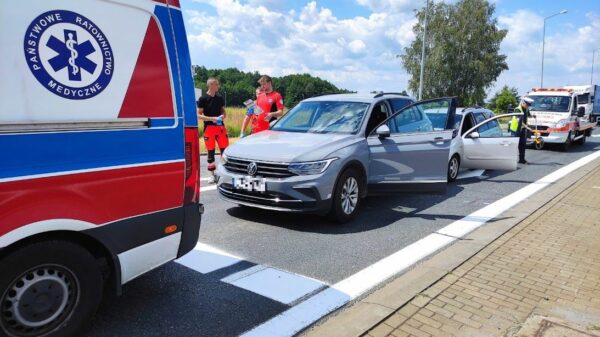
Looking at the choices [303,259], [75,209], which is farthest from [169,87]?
[303,259]

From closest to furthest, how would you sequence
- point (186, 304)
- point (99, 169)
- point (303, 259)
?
point (99, 169) → point (186, 304) → point (303, 259)

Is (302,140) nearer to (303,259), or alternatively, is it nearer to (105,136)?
(303,259)

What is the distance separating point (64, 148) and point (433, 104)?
5.58m

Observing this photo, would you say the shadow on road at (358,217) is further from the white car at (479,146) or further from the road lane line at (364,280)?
the white car at (479,146)

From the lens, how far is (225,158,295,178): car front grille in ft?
18.0

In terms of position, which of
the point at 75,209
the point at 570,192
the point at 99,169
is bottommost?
the point at 570,192

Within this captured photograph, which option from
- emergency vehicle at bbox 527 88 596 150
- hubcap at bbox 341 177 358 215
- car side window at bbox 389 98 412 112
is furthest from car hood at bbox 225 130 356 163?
emergency vehicle at bbox 527 88 596 150

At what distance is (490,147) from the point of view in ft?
32.0

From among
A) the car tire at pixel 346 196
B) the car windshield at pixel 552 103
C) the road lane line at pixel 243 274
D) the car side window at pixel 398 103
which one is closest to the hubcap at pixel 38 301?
the road lane line at pixel 243 274

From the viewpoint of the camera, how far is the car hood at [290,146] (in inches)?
219

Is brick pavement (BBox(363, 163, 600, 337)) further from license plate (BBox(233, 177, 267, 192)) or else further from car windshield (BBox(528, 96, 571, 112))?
car windshield (BBox(528, 96, 571, 112))

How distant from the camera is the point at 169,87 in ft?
10.3

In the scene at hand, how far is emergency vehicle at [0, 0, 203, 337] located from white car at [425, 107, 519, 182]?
731 centimetres

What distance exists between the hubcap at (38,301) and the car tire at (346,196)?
11.3ft
